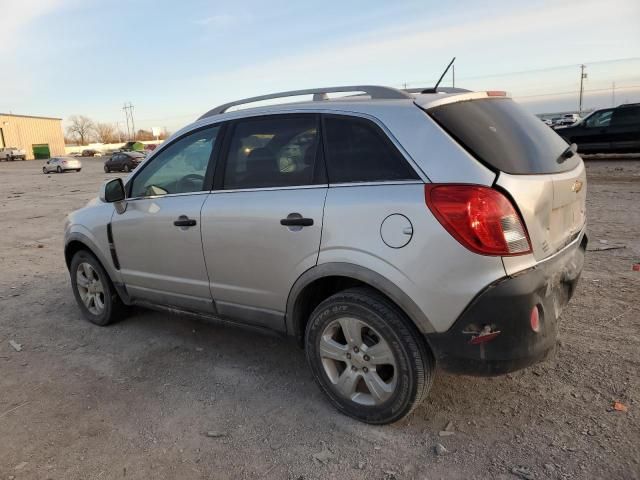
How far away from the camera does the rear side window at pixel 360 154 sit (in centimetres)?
266

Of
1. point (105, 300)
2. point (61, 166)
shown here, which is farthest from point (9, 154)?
point (105, 300)

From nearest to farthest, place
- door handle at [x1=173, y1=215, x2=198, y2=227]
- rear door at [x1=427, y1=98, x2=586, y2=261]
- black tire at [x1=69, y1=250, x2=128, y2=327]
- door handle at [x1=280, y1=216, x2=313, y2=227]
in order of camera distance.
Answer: rear door at [x1=427, y1=98, x2=586, y2=261] → door handle at [x1=280, y1=216, x2=313, y2=227] → door handle at [x1=173, y1=215, x2=198, y2=227] → black tire at [x1=69, y1=250, x2=128, y2=327]

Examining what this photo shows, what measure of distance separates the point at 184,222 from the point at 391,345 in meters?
1.75

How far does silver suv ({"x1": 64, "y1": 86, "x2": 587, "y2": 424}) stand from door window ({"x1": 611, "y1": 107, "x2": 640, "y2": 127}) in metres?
14.8

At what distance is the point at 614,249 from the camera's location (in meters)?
5.89

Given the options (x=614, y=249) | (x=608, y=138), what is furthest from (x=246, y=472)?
(x=608, y=138)

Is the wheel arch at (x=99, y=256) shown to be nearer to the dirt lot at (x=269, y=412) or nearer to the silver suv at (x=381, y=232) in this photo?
the dirt lot at (x=269, y=412)

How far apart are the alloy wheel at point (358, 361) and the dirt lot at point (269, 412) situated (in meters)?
0.20

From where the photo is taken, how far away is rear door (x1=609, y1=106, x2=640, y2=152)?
15375 millimetres

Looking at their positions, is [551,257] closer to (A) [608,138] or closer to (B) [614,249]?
(B) [614,249]

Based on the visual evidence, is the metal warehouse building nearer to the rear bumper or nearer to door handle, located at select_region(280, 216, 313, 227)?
door handle, located at select_region(280, 216, 313, 227)

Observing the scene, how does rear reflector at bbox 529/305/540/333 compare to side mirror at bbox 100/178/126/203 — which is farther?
side mirror at bbox 100/178/126/203

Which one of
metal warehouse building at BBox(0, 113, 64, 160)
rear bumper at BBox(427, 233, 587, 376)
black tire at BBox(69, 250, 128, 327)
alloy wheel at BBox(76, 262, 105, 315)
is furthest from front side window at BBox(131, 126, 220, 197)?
metal warehouse building at BBox(0, 113, 64, 160)

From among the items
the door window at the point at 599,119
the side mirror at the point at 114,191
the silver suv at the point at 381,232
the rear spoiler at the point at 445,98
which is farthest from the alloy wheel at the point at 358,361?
the door window at the point at 599,119
